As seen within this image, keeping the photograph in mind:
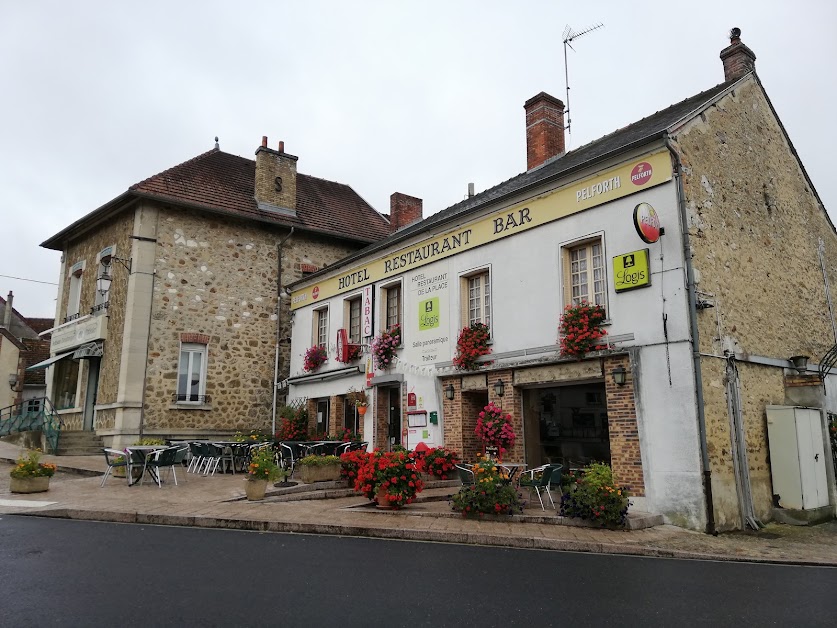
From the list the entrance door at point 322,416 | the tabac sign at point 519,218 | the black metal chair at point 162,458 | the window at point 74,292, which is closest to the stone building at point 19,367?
the window at point 74,292

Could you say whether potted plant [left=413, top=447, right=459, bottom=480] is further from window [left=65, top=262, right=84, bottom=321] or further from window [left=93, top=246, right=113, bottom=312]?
window [left=65, top=262, right=84, bottom=321]

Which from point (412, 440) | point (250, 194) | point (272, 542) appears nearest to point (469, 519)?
point (272, 542)

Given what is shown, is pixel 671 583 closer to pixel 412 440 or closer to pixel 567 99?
pixel 412 440

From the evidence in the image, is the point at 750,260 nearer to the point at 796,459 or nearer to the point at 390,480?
the point at 796,459

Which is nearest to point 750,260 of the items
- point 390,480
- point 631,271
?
point 631,271

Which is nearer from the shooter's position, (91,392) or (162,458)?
(162,458)

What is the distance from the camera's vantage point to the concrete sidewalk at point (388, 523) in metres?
7.42

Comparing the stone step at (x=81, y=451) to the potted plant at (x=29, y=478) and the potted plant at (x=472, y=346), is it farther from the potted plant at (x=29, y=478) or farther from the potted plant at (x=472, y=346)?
the potted plant at (x=472, y=346)

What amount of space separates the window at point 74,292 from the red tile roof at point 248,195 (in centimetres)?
458

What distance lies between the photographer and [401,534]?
26.8ft

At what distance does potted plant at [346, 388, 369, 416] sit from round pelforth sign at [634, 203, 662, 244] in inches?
322

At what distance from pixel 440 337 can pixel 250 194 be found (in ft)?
30.5

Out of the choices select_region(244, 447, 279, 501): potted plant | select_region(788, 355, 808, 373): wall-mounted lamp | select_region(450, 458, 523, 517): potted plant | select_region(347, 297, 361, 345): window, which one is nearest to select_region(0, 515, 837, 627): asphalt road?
select_region(450, 458, 523, 517): potted plant

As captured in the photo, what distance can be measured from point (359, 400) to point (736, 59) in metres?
11.0
